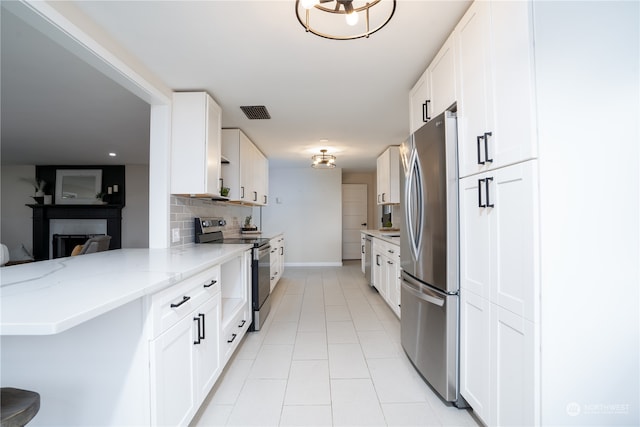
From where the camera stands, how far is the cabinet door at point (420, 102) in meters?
2.09

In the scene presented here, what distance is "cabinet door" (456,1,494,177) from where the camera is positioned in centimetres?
136

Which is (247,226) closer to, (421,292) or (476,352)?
(421,292)

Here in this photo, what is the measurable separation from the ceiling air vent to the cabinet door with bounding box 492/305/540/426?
266 centimetres

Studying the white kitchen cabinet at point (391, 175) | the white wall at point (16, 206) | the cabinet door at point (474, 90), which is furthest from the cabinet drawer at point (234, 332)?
the white wall at point (16, 206)

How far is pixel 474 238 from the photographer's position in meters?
1.50

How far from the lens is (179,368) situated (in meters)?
1.34

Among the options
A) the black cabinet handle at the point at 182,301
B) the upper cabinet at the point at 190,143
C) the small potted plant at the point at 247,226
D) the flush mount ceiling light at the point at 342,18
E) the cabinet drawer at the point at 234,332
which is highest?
the flush mount ceiling light at the point at 342,18

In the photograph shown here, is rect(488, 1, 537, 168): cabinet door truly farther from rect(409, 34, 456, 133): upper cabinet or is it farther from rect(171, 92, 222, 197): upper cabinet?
rect(171, 92, 222, 197): upper cabinet

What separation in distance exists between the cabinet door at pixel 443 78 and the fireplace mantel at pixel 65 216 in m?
6.99

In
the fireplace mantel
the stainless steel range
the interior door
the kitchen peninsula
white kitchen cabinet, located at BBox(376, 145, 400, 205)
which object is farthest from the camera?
the interior door

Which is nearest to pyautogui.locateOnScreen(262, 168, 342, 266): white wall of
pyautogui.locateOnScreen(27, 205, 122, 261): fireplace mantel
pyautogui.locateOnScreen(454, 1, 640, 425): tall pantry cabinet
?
pyautogui.locateOnScreen(27, 205, 122, 261): fireplace mantel

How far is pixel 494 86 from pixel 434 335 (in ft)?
4.81

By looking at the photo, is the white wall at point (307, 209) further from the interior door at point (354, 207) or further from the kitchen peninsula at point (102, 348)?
the kitchen peninsula at point (102, 348)

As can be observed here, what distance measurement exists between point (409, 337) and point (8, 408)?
84.2 inches
